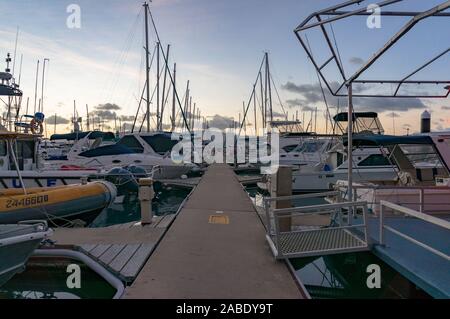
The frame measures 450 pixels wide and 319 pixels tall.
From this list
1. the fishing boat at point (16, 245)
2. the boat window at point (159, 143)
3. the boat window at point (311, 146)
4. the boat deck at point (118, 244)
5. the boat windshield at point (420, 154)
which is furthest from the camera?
the boat window at point (311, 146)

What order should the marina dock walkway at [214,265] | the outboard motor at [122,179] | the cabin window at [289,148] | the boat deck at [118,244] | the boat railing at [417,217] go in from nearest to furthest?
the boat railing at [417,217], the marina dock walkway at [214,265], the boat deck at [118,244], the outboard motor at [122,179], the cabin window at [289,148]

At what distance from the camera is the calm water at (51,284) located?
6.27 m

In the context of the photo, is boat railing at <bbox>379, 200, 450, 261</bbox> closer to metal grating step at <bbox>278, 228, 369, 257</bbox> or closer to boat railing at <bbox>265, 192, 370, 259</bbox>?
boat railing at <bbox>265, 192, 370, 259</bbox>

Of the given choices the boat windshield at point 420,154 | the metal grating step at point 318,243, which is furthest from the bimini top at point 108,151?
the metal grating step at point 318,243

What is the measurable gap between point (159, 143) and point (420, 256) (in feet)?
63.3

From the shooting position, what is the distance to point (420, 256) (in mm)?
5609

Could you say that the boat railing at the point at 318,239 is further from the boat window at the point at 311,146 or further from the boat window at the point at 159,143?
the boat window at the point at 311,146

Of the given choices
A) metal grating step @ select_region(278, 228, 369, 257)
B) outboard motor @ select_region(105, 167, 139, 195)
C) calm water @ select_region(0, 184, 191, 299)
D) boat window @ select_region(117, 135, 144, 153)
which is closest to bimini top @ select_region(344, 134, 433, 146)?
metal grating step @ select_region(278, 228, 369, 257)

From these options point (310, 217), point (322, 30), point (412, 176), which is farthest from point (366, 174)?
point (322, 30)

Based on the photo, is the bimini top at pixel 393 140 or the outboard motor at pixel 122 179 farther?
the outboard motor at pixel 122 179

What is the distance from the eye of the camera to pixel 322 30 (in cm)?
616

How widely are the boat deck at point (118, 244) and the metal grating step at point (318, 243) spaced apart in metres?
2.27

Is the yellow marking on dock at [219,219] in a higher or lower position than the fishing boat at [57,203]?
lower

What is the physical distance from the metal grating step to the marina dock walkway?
0.32 meters
